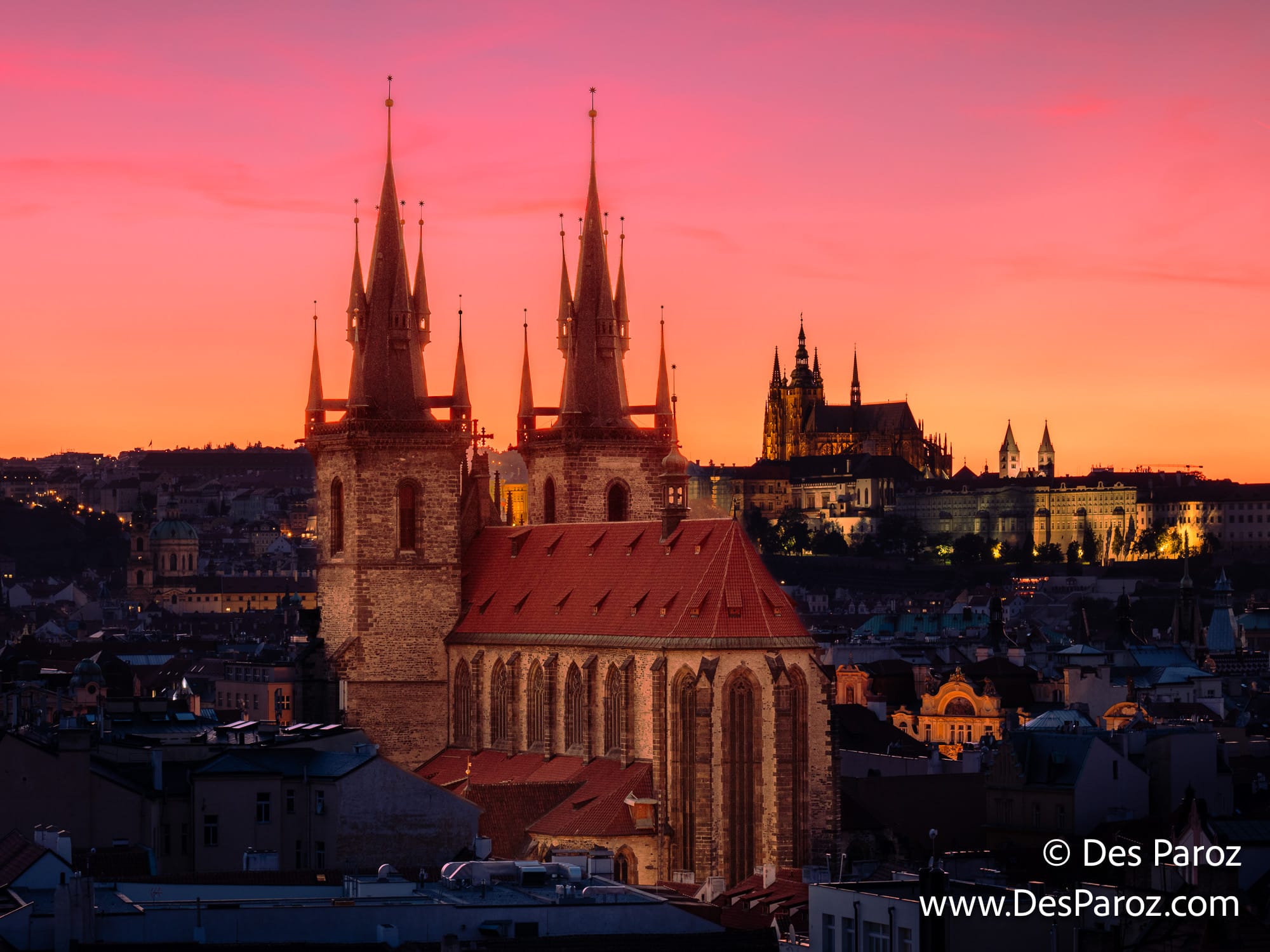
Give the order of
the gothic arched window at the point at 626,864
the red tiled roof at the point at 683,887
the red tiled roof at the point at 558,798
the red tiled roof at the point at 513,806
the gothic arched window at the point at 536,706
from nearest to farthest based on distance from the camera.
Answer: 1. the red tiled roof at the point at 683,887
2. the gothic arched window at the point at 626,864
3. the red tiled roof at the point at 558,798
4. the red tiled roof at the point at 513,806
5. the gothic arched window at the point at 536,706

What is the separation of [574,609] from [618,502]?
12804 mm

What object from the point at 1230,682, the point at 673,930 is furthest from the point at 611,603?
the point at 1230,682

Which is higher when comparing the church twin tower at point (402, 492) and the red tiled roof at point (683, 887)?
the church twin tower at point (402, 492)

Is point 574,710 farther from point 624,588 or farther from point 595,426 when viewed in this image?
point 595,426

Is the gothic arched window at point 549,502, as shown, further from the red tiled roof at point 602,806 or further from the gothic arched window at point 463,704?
the red tiled roof at point 602,806

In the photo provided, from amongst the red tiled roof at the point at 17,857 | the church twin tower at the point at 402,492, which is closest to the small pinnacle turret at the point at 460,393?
the church twin tower at the point at 402,492

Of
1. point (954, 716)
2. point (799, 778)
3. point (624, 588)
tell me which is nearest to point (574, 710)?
point (624, 588)

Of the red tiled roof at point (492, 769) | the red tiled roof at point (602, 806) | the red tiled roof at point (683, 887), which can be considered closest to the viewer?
the red tiled roof at point (683, 887)

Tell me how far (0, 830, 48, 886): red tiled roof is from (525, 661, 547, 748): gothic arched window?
31.3 metres

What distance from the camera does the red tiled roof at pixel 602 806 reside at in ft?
279

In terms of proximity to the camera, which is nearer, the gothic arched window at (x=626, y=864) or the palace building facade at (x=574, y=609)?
the gothic arched window at (x=626, y=864)

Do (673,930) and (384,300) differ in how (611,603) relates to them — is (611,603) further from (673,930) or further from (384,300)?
(673,930)

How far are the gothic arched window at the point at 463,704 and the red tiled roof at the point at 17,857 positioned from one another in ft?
115

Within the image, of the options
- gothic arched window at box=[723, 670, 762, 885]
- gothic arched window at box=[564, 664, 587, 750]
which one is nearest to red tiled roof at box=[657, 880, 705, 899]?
gothic arched window at box=[723, 670, 762, 885]
